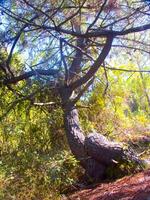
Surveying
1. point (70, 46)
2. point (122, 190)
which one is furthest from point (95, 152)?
point (70, 46)

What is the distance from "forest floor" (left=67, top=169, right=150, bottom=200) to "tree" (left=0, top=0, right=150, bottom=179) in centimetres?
47

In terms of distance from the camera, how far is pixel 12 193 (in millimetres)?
4145

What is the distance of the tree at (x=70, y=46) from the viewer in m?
4.75

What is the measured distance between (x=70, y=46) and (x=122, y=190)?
198 cm

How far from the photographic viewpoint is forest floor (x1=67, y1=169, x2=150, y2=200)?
14.5 feet

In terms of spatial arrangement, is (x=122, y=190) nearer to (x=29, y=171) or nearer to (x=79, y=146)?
(x=29, y=171)

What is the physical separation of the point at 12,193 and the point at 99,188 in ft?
5.29

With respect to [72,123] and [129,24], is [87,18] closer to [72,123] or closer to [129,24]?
[129,24]

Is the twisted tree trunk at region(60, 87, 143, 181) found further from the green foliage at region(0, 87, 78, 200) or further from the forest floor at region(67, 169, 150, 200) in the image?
the green foliage at region(0, 87, 78, 200)

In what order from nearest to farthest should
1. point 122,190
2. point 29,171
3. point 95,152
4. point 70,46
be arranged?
point 29,171 < point 122,190 < point 70,46 < point 95,152

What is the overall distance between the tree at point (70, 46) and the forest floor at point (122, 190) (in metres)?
0.47

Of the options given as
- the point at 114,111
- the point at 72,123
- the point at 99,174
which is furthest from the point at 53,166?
the point at 114,111

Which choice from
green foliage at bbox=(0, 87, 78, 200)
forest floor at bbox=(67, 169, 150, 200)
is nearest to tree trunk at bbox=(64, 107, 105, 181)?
forest floor at bbox=(67, 169, 150, 200)

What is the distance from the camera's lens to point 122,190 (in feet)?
15.8
